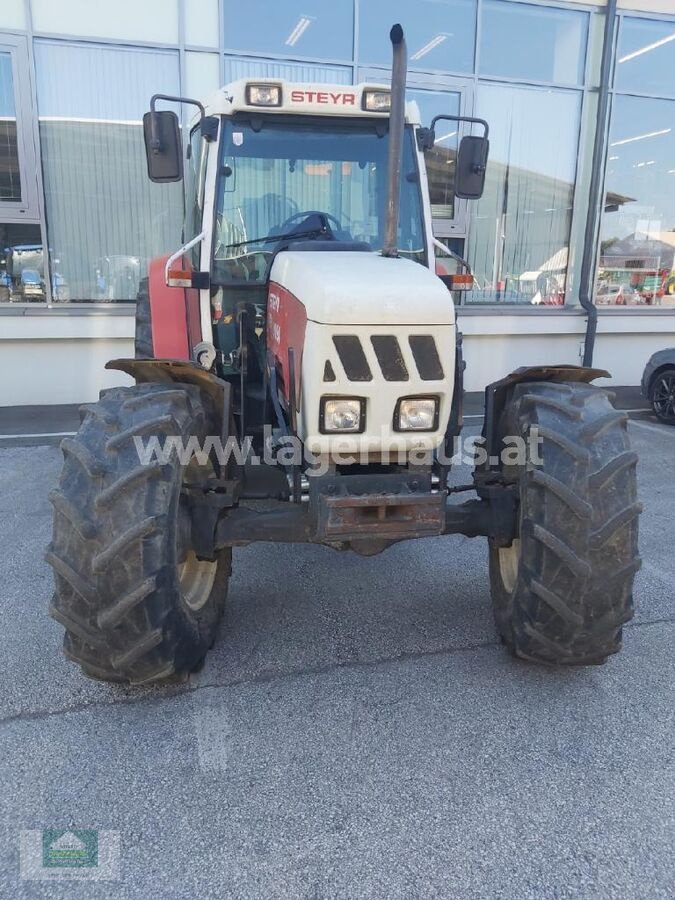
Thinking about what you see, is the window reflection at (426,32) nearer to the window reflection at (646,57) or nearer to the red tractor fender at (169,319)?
the window reflection at (646,57)

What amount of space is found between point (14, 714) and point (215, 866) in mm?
1161

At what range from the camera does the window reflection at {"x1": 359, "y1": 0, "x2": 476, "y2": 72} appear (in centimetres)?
883

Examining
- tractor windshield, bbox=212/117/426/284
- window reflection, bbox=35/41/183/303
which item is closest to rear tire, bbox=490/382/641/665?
tractor windshield, bbox=212/117/426/284

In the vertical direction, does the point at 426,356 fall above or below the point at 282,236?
below

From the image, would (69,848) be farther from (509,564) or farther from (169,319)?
(169,319)

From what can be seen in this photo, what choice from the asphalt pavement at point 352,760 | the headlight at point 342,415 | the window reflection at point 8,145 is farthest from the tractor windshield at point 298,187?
the window reflection at point 8,145

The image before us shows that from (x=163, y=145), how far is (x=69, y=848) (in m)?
3.26

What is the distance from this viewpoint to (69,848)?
2139 mm

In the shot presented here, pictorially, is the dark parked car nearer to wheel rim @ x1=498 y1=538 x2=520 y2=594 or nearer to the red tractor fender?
wheel rim @ x1=498 y1=538 x2=520 y2=594

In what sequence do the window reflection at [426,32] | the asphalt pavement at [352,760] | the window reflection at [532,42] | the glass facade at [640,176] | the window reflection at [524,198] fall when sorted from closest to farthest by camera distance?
the asphalt pavement at [352,760], the window reflection at [426,32], the window reflection at [532,42], the window reflection at [524,198], the glass facade at [640,176]

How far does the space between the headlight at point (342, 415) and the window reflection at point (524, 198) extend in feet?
24.9

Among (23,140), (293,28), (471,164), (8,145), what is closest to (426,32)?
(293,28)

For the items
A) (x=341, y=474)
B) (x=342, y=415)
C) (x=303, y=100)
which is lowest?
(x=341, y=474)

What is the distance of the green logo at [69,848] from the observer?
2088mm
